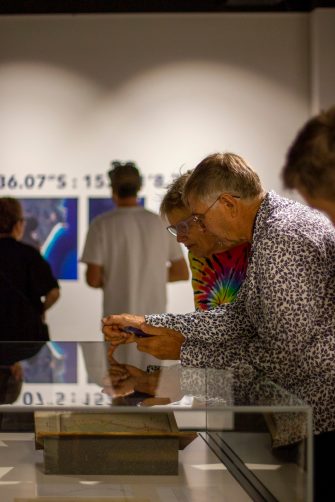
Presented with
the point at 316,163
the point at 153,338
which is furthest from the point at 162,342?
the point at 316,163

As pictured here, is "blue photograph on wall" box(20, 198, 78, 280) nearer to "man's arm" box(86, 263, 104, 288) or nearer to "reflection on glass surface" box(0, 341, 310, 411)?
"man's arm" box(86, 263, 104, 288)

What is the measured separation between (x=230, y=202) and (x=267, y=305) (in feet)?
1.25

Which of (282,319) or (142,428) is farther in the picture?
(282,319)

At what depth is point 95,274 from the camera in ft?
17.6

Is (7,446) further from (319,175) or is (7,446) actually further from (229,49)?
(229,49)

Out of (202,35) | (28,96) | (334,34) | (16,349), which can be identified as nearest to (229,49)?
(202,35)

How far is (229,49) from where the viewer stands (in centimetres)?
671

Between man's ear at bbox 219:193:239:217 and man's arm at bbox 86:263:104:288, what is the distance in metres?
3.06

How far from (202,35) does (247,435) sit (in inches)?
213

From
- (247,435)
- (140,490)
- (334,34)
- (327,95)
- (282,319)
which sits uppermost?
(334,34)

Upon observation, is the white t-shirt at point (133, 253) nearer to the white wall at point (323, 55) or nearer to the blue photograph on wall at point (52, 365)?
the white wall at point (323, 55)

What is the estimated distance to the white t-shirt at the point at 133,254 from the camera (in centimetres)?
523

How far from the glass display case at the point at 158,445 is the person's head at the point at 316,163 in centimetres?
37

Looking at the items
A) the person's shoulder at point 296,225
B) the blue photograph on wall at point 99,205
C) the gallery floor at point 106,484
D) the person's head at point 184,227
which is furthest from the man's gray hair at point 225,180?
the blue photograph on wall at point 99,205
